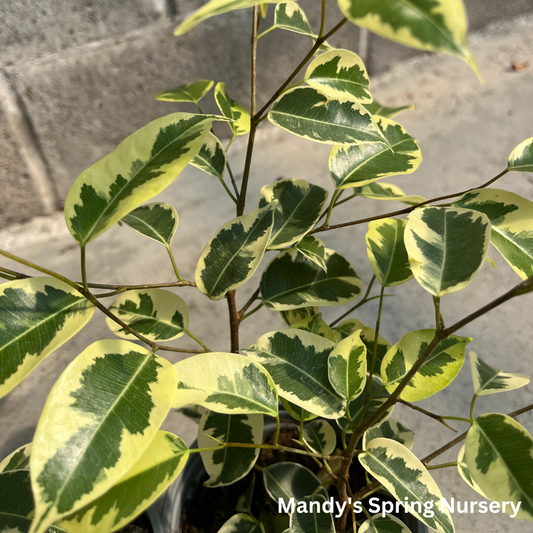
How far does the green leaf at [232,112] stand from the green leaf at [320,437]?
1.41 feet

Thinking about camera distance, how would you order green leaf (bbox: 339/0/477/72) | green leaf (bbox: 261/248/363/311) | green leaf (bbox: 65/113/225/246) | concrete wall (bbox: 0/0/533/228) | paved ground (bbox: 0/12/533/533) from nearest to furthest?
green leaf (bbox: 339/0/477/72) → green leaf (bbox: 65/113/225/246) → green leaf (bbox: 261/248/363/311) → paved ground (bbox: 0/12/533/533) → concrete wall (bbox: 0/0/533/228)

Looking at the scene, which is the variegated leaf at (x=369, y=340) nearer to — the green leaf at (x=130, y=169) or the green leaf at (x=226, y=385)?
the green leaf at (x=226, y=385)

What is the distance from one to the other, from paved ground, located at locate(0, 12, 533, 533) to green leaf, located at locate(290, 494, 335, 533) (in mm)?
506

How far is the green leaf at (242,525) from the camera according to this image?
56 cm

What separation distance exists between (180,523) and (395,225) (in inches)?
21.0

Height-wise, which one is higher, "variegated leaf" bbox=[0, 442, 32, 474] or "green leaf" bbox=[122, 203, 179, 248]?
"green leaf" bbox=[122, 203, 179, 248]

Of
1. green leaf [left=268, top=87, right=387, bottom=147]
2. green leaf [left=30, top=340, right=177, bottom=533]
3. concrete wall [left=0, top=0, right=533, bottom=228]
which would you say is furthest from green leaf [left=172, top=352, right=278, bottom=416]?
concrete wall [left=0, top=0, right=533, bottom=228]

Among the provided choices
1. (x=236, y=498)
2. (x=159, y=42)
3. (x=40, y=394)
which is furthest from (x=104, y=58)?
(x=236, y=498)

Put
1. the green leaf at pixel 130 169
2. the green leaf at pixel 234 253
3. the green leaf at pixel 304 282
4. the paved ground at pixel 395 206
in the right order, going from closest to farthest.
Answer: the green leaf at pixel 130 169
the green leaf at pixel 234 253
the green leaf at pixel 304 282
the paved ground at pixel 395 206

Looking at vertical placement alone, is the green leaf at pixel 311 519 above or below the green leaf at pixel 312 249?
below

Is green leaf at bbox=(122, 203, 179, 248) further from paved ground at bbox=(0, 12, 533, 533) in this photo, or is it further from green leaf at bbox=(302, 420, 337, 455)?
paved ground at bbox=(0, 12, 533, 533)

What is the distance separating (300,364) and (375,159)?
0.26m

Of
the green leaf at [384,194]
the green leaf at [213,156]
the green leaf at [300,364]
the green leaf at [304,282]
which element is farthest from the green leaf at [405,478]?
the green leaf at [213,156]

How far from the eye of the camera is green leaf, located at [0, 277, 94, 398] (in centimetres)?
34
